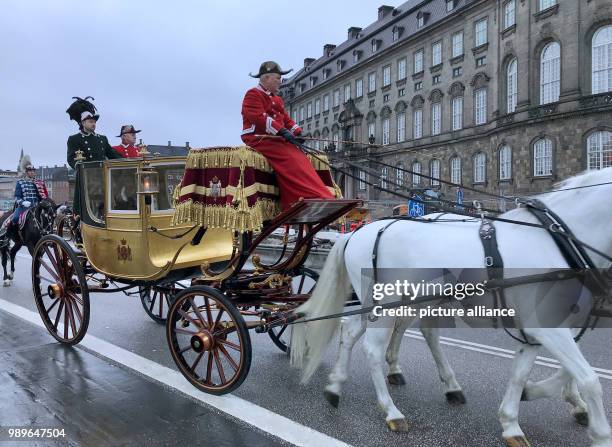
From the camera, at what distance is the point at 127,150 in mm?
8023

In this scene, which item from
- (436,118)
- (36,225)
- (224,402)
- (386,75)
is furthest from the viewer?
(386,75)

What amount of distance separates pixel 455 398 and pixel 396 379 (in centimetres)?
65

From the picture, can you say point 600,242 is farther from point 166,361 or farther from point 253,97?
point 166,361

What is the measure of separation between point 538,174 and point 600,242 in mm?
30277

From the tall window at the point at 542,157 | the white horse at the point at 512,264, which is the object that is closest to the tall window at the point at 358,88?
the tall window at the point at 542,157

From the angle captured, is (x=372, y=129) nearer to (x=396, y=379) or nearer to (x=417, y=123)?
(x=417, y=123)

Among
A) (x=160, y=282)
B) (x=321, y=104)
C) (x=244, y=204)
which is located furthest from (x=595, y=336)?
(x=321, y=104)

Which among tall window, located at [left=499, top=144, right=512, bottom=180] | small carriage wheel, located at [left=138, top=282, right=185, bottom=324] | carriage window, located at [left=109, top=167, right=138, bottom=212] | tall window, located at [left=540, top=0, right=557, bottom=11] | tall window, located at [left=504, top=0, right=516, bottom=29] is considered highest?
tall window, located at [left=504, top=0, right=516, bottom=29]

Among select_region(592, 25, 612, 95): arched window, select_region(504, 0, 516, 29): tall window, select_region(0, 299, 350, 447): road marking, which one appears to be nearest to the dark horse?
select_region(0, 299, 350, 447): road marking

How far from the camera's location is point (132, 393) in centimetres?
451

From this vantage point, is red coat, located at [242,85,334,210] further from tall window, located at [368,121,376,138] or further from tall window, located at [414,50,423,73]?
tall window, located at [368,121,376,138]

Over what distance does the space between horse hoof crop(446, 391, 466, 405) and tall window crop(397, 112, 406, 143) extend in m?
45.0

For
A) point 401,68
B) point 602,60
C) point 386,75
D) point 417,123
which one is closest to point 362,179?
point 602,60

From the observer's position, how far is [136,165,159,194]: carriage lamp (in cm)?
529
